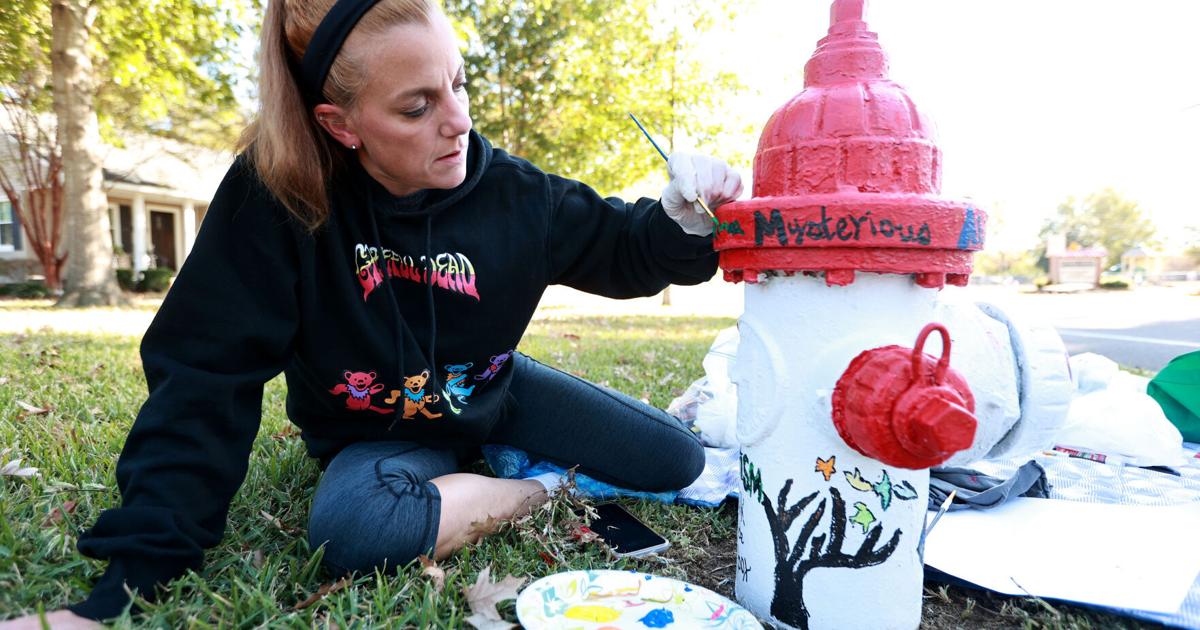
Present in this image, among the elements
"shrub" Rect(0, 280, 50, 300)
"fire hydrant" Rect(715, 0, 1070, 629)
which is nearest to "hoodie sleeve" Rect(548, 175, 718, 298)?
"fire hydrant" Rect(715, 0, 1070, 629)

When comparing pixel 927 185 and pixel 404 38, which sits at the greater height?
pixel 404 38

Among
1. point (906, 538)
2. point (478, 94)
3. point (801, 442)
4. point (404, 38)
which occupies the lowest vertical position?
point (906, 538)

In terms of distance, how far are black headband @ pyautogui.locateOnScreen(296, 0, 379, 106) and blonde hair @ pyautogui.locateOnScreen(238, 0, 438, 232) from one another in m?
0.01

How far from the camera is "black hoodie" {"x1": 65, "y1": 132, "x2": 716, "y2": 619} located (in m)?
1.40

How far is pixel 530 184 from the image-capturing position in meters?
1.98

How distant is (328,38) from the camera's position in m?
1.57

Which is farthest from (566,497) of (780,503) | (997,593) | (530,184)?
(997,593)

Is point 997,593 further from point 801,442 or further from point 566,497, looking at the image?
point 566,497

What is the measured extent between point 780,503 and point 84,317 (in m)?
8.90

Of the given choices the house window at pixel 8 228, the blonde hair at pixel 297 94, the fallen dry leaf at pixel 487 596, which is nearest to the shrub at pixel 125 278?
the house window at pixel 8 228

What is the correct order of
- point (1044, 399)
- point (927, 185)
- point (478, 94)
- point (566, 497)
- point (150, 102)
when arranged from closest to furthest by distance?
point (927, 185) < point (1044, 399) < point (566, 497) < point (150, 102) < point (478, 94)

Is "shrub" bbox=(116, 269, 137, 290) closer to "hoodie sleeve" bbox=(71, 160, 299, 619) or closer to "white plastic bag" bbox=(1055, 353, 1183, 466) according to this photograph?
"hoodie sleeve" bbox=(71, 160, 299, 619)

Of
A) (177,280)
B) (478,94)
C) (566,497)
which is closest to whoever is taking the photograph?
(177,280)

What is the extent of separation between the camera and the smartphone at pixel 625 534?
5.70 feet
